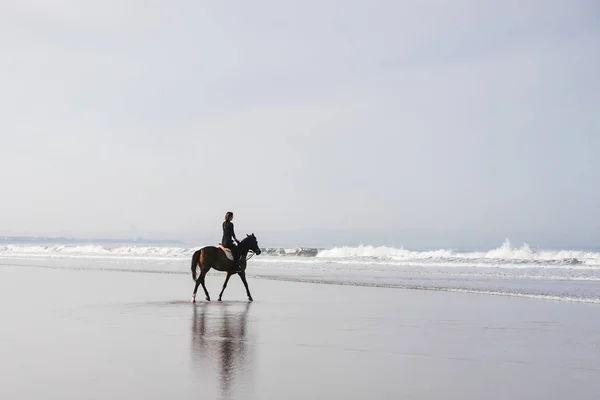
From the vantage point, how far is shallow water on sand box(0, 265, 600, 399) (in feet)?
22.9

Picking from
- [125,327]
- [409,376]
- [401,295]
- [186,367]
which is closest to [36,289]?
[125,327]

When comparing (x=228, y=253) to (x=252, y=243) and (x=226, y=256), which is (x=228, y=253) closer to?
(x=226, y=256)

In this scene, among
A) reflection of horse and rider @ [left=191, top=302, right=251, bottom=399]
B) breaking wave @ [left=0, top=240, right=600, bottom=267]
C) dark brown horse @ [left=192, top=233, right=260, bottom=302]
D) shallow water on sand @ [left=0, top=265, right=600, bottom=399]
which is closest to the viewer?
shallow water on sand @ [left=0, top=265, right=600, bottom=399]

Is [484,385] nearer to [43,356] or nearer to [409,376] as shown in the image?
[409,376]

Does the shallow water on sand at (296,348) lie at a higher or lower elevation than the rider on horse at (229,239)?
lower

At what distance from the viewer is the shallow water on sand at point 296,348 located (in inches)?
274

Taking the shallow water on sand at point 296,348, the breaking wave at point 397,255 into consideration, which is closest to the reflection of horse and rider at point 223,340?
the shallow water on sand at point 296,348

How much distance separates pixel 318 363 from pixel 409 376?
1.29 meters

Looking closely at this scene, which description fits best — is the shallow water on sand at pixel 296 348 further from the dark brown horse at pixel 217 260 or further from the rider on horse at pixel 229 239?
the rider on horse at pixel 229 239

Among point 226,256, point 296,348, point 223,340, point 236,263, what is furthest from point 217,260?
point 296,348

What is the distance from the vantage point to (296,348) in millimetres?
9594

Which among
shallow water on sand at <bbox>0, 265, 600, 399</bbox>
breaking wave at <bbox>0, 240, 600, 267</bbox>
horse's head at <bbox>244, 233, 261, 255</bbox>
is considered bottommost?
shallow water on sand at <bbox>0, 265, 600, 399</bbox>

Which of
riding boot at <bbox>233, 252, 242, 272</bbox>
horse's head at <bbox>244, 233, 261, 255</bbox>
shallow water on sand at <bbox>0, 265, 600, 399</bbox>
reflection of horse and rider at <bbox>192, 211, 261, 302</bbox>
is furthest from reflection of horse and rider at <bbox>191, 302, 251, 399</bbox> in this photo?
horse's head at <bbox>244, 233, 261, 255</bbox>

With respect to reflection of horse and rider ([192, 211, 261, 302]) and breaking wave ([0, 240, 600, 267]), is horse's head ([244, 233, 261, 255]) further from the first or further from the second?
breaking wave ([0, 240, 600, 267])
